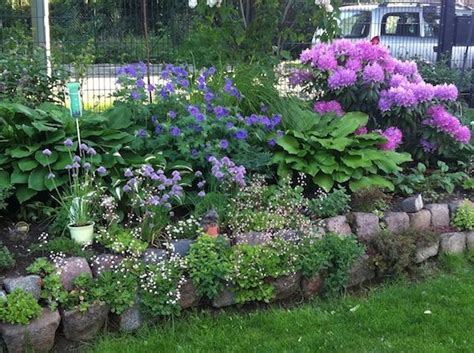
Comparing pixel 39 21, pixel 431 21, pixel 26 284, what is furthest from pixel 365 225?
pixel 431 21

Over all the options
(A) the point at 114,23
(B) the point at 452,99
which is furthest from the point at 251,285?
(A) the point at 114,23

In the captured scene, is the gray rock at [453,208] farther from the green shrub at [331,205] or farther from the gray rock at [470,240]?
the green shrub at [331,205]

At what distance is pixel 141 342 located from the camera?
3.51 meters

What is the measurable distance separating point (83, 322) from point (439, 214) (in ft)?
9.30

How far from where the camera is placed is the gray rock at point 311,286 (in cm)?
407

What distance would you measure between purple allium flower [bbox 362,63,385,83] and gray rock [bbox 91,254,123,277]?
2.87 meters

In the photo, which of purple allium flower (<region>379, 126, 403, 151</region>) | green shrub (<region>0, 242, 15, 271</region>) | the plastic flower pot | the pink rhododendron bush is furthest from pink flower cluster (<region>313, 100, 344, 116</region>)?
green shrub (<region>0, 242, 15, 271</region>)

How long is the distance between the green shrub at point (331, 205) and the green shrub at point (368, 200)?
11 cm

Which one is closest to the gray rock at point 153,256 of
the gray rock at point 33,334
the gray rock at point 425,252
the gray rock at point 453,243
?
the gray rock at point 33,334

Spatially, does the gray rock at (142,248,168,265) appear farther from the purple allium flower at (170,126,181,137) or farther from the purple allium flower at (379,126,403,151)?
the purple allium flower at (379,126,403,151)

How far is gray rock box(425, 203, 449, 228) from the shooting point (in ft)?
16.0

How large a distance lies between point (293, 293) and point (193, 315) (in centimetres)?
69

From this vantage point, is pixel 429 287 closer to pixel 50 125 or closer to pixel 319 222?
pixel 319 222

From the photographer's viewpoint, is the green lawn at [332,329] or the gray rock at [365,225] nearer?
the green lawn at [332,329]
